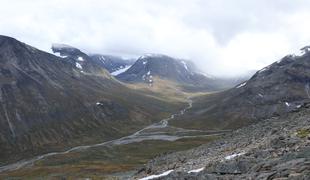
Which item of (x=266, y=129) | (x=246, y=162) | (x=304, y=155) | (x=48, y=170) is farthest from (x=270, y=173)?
(x=48, y=170)

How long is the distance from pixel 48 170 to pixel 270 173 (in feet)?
491

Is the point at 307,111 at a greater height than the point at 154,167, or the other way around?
the point at 307,111

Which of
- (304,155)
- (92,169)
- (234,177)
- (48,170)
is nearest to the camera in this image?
(304,155)

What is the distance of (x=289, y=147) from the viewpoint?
44.8m

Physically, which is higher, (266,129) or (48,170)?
(266,129)

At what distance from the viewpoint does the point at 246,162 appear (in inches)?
1695

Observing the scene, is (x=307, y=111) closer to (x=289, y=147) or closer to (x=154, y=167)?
(x=154, y=167)

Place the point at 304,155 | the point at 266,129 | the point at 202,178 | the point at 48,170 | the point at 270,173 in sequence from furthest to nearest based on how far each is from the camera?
1. the point at 48,170
2. the point at 266,129
3. the point at 202,178
4. the point at 304,155
5. the point at 270,173

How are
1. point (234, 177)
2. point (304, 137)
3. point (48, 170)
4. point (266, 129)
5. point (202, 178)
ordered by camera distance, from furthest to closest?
point (48, 170)
point (266, 129)
point (304, 137)
point (202, 178)
point (234, 177)

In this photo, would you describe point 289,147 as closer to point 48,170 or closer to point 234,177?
point 234,177

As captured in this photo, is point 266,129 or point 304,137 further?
point 266,129

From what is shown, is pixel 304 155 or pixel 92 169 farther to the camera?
pixel 92 169

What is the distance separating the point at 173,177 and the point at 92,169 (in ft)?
374

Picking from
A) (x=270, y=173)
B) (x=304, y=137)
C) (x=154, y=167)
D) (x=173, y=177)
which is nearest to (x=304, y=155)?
(x=270, y=173)
